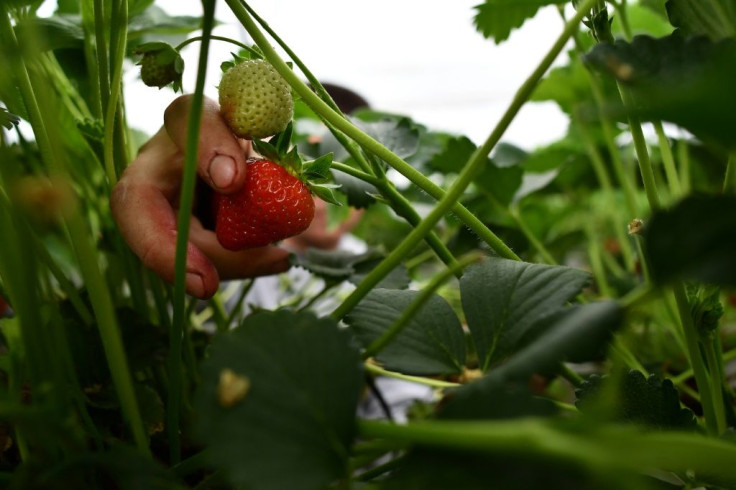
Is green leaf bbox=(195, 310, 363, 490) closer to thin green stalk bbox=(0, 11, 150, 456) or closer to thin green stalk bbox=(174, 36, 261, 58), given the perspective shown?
thin green stalk bbox=(0, 11, 150, 456)

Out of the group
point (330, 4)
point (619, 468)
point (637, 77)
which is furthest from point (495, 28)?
point (330, 4)

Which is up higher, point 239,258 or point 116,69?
point 116,69

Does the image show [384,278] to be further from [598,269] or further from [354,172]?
[598,269]

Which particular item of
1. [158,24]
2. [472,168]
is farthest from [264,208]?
[158,24]

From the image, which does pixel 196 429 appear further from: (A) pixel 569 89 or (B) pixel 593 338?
(A) pixel 569 89

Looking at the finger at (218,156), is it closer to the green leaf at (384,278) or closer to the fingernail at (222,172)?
the fingernail at (222,172)

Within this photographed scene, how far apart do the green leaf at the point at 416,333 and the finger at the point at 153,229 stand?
0.07 meters

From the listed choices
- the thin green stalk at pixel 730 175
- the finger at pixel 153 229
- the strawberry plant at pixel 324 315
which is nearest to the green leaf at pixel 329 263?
the strawberry plant at pixel 324 315

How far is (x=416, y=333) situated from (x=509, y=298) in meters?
0.04

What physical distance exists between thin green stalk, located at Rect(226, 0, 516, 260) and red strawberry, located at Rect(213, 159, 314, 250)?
0.15 ft

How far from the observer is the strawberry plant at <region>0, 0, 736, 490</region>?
16 cm

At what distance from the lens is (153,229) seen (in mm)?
281

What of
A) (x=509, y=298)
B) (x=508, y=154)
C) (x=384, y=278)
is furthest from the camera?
(x=508, y=154)

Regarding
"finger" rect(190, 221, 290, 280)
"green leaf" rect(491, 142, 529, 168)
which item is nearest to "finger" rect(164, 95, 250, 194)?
"finger" rect(190, 221, 290, 280)
